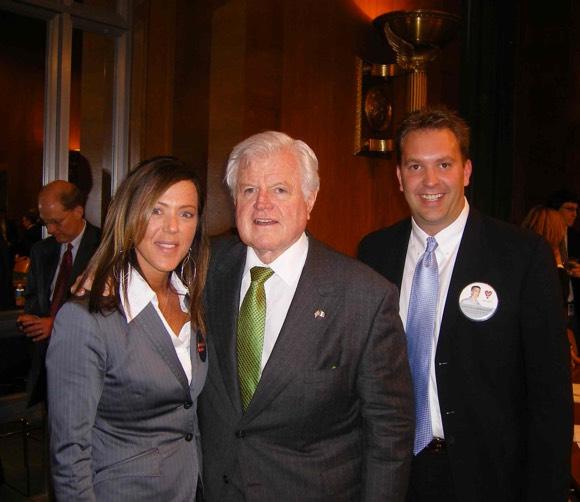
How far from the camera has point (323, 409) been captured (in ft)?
4.91

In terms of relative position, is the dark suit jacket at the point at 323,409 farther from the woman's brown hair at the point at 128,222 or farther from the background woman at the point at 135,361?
the woman's brown hair at the point at 128,222

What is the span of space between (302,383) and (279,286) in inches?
11.1

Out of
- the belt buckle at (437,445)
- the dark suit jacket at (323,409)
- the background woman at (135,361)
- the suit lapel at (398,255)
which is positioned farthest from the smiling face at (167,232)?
the belt buckle at (437,445)

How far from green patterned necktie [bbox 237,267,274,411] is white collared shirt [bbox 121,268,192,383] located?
0.14 m

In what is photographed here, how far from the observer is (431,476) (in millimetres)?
1729

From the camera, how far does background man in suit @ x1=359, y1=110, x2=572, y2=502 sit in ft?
5.39

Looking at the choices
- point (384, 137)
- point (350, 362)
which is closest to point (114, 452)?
point (350, 362)

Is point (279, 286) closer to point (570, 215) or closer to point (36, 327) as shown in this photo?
point (36, 327)

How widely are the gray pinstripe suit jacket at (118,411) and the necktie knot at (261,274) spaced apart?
11.2 inches

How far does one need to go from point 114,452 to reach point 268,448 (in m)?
0.37

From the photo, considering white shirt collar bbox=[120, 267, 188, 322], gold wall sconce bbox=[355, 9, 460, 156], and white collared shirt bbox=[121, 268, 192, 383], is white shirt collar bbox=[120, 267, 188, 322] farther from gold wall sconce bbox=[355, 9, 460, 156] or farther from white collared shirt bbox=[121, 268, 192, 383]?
gold wall sconce bbox=[355, 9, 460, 156]

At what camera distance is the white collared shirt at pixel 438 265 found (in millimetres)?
1730

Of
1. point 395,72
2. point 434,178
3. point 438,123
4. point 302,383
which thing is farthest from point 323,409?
point 395,72

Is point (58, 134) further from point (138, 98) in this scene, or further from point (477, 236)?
point (477, 236)
